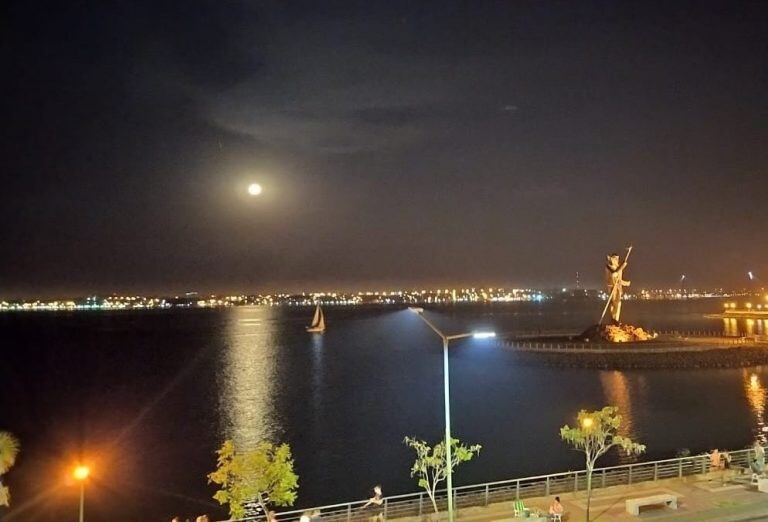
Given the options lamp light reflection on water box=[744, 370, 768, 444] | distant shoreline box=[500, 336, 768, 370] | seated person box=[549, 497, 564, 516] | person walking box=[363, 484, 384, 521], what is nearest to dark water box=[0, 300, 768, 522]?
lamp light reflection on water box=[744, 370, 768, 444]

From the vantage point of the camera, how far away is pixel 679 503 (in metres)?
25.5

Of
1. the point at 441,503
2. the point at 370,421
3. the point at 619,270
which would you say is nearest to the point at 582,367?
the point at 619,270

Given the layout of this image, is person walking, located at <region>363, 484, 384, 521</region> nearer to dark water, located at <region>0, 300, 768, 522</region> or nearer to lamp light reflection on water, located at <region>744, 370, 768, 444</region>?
dark water, located at <region>0, 300, 768, 522</region>

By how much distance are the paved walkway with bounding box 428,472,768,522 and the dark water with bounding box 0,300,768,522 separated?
1782cm

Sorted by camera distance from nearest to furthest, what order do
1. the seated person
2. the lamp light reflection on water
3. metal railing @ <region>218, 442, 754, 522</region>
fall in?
the seated person
metal railing @ <region>218, 442, 754, 522</region>
the lamp light reflection on water

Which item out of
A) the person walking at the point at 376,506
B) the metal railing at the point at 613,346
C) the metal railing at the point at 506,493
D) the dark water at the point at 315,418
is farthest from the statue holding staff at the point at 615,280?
the person walking at the point at 376,506

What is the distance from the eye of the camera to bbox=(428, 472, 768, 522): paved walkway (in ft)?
78.5

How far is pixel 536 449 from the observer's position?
170 feet

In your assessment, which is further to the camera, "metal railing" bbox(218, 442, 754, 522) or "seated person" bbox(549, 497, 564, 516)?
"metal railing" bbox(218, 442, 754, 522)

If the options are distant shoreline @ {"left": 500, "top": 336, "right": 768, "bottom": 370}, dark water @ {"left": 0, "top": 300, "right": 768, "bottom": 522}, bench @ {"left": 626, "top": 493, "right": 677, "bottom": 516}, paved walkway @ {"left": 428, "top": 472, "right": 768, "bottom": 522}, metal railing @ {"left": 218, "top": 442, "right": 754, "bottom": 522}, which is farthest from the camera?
distant shoreline @ {"left": 500, "top": 336, "right": 768, "bottom": 370}

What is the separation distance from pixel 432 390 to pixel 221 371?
37.4m

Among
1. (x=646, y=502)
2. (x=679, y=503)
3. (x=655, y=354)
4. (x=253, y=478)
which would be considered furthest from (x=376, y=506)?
(x=655, y=354)

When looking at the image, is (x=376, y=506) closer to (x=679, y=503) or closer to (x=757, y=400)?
(x=679, y=503)

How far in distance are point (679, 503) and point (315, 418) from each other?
149 feet
